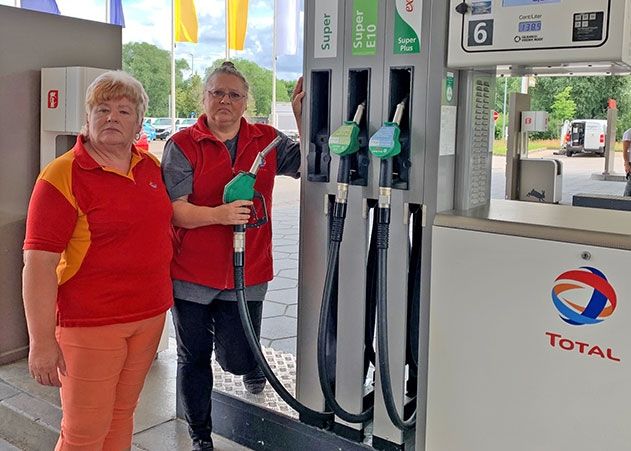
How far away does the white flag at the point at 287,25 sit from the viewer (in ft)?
48.8

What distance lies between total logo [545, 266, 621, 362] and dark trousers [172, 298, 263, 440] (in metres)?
1.18

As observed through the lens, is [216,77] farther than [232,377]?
No

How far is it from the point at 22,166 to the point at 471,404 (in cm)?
253

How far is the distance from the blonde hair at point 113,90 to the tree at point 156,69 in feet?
52.8

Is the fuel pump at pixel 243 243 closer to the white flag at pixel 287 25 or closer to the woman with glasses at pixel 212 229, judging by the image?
the woman with glasses at pixel 212 229

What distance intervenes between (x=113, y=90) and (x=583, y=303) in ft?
4.79

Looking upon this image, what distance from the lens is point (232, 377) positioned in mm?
2850

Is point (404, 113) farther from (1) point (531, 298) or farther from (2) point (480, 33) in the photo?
(1) point (531, 298)

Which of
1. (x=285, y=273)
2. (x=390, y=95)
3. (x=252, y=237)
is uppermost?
(x=390, y=95)

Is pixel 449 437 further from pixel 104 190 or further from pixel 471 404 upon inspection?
pixel 104 190

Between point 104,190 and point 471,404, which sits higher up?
point 104,190

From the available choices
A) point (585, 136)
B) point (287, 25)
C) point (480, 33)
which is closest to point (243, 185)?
point (480, 33)

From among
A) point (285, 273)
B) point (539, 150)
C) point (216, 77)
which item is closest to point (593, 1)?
point (216, 77)

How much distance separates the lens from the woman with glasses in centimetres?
230
